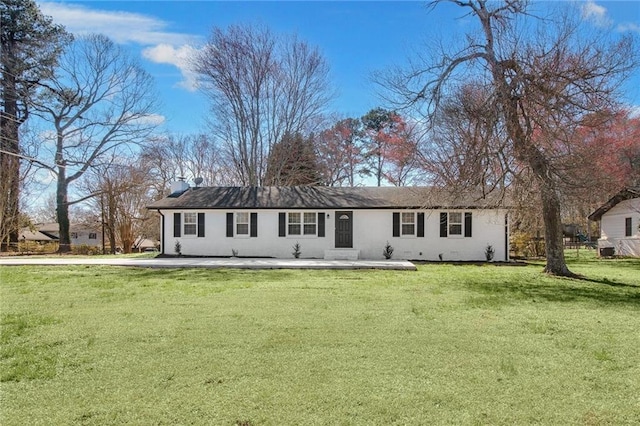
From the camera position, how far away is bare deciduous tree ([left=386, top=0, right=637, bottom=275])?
1018 cm

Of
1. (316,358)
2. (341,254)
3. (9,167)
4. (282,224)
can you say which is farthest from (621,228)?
(9,167)

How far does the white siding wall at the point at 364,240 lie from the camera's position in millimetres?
17938

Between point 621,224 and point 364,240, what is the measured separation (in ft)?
49.8

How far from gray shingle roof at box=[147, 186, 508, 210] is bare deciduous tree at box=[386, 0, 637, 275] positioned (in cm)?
533

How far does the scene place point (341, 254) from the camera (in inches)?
704

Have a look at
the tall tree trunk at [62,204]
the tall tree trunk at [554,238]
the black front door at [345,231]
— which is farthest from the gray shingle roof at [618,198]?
the tall tree trunk at [62,204]

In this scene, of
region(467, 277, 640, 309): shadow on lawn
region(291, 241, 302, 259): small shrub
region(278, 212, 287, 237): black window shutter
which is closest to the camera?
region(467, 277, 640, 309): shadow on lawn

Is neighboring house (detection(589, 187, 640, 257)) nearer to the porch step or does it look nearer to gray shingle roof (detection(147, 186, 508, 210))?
gray shingle roof (detection(147, 186, 508, 210))

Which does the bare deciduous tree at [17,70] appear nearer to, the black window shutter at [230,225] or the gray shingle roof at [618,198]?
the black window shutter at [230,225]

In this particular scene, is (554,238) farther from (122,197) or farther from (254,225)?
(122,197)

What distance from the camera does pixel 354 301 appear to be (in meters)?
7.81

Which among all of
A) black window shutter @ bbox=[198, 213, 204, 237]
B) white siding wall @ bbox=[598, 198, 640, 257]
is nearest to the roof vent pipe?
black window shutter @ bbox=[198, 213, 204, 237]

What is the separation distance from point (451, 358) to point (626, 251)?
23354 millimetres

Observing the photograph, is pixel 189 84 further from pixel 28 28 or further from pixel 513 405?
pixel 513 405
